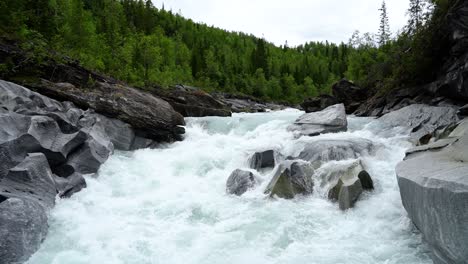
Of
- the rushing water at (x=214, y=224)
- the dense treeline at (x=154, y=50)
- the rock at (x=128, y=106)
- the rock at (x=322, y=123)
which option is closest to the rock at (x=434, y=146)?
the rushing water at (x=214, y=224)

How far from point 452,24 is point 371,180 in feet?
44.1

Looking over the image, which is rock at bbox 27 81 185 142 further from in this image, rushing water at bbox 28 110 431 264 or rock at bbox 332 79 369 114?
rock at bbox 332 79 369 114

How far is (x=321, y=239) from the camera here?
27.8ft

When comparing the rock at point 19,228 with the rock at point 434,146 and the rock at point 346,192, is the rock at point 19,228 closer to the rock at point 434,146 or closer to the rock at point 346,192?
the rock at point 346,192

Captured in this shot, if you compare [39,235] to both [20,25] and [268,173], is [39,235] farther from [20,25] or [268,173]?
[20,25]

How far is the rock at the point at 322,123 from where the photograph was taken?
18219 millimetres

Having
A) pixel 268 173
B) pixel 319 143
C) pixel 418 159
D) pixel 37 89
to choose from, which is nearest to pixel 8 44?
pixel 37 89

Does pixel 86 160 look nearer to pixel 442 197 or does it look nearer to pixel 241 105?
pixel 442 197

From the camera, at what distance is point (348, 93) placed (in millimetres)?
32562

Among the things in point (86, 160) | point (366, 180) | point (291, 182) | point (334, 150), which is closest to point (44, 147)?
point (86, 160)

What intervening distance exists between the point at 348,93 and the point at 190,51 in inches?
2733

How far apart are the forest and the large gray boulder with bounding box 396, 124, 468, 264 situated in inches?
630

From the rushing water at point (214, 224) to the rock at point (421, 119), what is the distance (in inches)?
139

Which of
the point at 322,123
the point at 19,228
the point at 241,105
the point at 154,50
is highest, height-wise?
the point at 154,50
